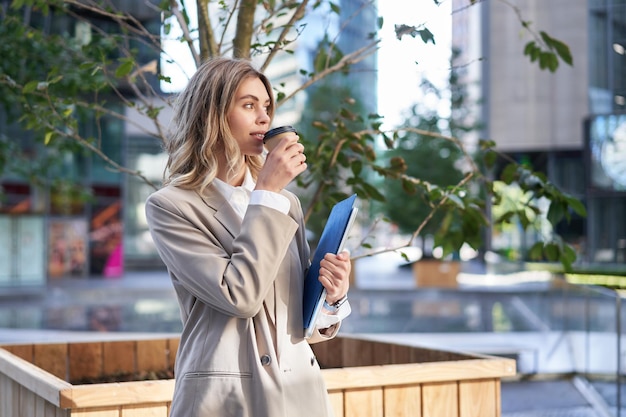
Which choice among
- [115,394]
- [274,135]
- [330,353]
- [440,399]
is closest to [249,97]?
[274,135]

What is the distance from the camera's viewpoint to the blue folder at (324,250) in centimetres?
217

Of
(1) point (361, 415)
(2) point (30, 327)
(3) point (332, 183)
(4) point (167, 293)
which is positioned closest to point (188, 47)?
(3) point (332, 183)

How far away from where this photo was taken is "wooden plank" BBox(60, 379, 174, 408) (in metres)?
3.12

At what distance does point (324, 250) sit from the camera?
229cm

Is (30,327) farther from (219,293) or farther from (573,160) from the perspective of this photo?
(573,160)

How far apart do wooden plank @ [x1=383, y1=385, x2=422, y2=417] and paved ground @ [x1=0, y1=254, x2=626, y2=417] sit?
2.72 metres

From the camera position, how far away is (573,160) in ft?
123

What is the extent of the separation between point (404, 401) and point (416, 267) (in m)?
21.3

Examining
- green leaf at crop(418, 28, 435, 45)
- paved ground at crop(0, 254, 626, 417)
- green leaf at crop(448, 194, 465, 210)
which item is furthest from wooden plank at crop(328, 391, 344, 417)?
paved ground at crop(0, 254, 626, 417)

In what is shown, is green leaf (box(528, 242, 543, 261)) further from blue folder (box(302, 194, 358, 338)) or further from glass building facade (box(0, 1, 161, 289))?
glass building facade (box(0, 1, 161, 289))

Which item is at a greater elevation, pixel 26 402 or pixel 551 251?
pixel 551 251

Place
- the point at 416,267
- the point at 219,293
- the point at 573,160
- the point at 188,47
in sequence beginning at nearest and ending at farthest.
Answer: the point at 219,293
the point at 188,47
the point at 416,267
the point at 573,160

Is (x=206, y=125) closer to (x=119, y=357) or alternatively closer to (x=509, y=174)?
(x=509, y=174)

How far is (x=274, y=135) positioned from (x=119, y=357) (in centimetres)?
313
